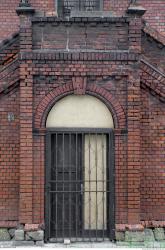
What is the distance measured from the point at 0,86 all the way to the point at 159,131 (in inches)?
130

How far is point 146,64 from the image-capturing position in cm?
841

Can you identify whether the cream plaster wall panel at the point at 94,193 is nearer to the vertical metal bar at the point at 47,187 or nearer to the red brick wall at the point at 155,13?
the vertical metal bar at the point at 47,187

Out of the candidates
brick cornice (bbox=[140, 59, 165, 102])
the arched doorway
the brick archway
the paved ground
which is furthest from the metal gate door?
brick cornice (bbox=[140, 59, 165, 102])

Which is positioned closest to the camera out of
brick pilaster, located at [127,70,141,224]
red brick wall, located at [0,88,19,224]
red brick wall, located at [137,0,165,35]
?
brick pilaster, located at [127,70,141,224]

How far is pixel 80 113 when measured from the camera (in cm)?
820

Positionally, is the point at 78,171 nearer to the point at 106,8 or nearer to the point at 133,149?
the point at 133,149

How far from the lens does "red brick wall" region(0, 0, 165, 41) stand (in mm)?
10703

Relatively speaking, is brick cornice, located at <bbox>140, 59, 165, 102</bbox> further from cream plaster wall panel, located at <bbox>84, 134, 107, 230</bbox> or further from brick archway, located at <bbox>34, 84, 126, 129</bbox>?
cream plaster wall panel, located at <bbox>84, 134, 107, 230</bbox>

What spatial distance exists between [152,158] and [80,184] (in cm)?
155

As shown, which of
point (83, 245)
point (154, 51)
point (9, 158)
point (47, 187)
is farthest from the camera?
point (154, 51)

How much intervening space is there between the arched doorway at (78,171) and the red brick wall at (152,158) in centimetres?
76

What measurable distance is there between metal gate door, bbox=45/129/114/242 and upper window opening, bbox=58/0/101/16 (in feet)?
13.2

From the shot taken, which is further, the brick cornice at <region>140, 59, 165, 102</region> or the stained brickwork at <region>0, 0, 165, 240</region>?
the brick cornice at <region>140, 59, 165, 102</region>

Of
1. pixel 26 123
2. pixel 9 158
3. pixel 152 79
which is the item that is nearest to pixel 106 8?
pixel 152 79
